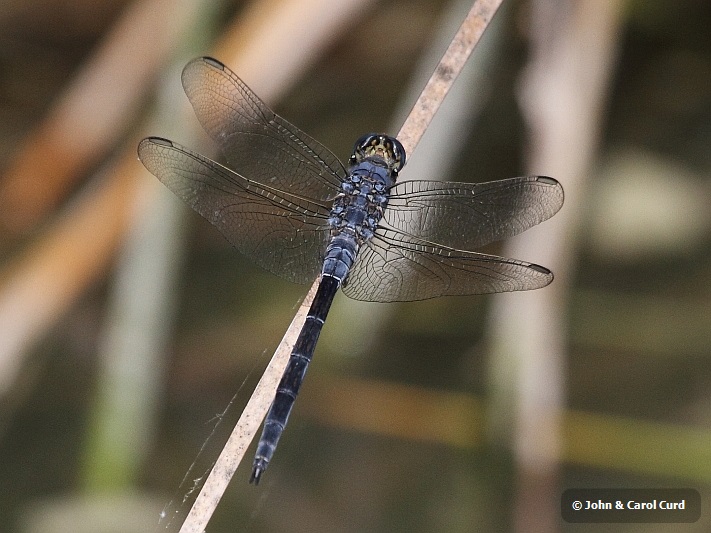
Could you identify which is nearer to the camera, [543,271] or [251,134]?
[543,271]

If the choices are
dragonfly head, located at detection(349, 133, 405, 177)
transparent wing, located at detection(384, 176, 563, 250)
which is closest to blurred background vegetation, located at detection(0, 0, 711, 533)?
dragonfly head, located at detection(349, 133, 405, 177)

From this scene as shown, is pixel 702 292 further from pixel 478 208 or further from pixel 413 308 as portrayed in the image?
pixel 478 208

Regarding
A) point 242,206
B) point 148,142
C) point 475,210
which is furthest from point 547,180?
point 148,142

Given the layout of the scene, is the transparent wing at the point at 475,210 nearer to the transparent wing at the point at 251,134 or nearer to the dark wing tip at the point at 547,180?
the dark wing tip at the point at 547,180

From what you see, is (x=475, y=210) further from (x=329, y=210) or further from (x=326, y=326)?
(x=326, y=326)

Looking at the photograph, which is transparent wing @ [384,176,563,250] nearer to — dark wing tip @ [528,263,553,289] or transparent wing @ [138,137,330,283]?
dark wing tip @ [528,263,553,289]

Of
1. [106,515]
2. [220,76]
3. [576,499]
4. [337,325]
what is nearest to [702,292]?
[576,499]

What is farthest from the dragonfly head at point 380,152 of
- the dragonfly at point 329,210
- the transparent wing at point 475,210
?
the transparent wing at point 475,210
